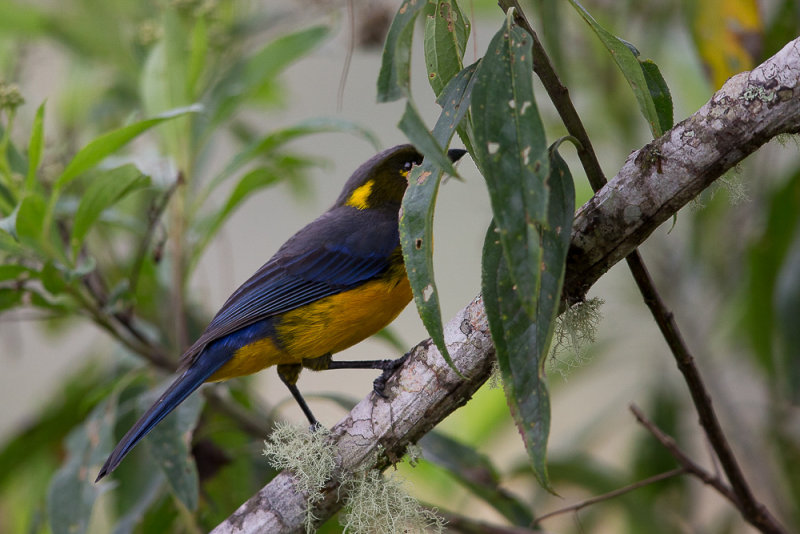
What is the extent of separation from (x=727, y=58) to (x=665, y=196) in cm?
121

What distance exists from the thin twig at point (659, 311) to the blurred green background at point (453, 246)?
0.71 meters

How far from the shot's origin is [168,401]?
247 cm

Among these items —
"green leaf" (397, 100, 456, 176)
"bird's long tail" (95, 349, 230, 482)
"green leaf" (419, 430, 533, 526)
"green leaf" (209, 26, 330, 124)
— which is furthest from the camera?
"green leaf" (209, 26, 330, 124)

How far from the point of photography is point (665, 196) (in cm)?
161

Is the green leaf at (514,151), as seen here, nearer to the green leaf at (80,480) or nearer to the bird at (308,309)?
the bird at (308,309)

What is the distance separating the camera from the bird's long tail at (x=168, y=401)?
91.2 inches

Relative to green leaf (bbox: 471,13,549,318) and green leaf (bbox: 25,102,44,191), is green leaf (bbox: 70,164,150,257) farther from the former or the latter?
green leaf (bbox: 471,13,549,318)

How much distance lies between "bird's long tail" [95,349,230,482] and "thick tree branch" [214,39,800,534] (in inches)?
21.4

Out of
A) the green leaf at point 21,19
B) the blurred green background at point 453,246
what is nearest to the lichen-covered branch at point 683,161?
the blurred green background at point 453,246

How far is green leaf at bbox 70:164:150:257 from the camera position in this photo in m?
2.50

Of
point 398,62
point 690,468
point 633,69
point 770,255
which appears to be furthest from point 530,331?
point 770,255

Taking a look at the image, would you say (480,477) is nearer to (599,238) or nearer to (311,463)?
(311,463)

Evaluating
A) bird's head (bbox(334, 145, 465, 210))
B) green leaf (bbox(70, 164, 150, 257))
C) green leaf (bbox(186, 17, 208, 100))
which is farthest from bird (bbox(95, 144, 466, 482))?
green leaf (bbox(186, 17, 208, 100))

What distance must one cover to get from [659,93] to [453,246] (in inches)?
122
